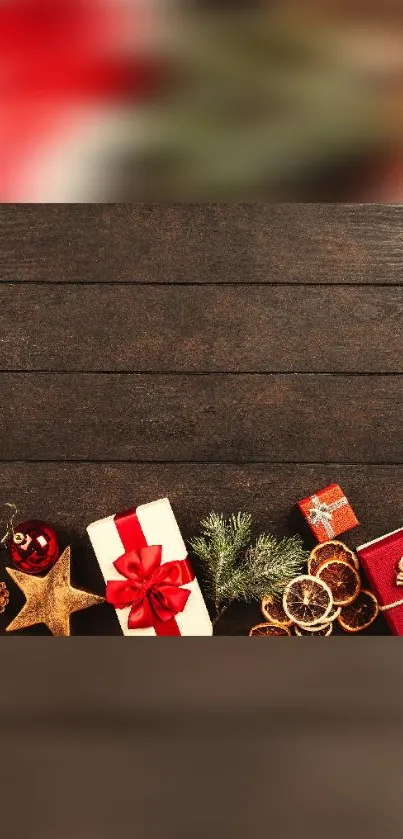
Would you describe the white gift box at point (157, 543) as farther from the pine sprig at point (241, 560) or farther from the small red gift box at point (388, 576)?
the small red gift box at point (388, 576)

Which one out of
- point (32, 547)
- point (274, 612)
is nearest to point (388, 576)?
point (274, 612)

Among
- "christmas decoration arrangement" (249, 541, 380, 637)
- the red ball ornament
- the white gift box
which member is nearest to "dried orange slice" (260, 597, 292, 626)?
"christmas decoration arrangement" (249, 541, 380, 637)

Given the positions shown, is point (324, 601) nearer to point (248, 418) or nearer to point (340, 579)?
point (340, 579)

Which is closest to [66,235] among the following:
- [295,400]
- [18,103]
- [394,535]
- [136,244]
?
[136,244]

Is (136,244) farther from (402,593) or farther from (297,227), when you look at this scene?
(402,593)

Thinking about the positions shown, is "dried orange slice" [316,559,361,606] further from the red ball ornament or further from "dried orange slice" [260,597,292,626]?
the red ball ornament

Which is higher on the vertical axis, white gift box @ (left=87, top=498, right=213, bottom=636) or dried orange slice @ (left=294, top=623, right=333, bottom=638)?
white gift box @ (left=87, top=498, right=213, bottom=636)
